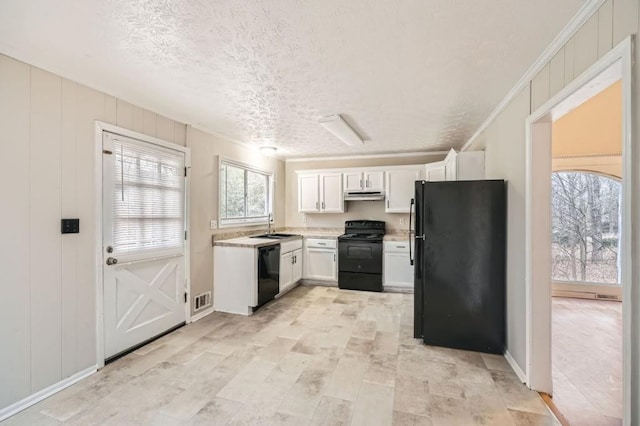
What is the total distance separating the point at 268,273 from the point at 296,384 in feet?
6.48

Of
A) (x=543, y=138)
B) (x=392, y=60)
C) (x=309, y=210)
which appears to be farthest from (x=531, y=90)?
(x=309, y=210)

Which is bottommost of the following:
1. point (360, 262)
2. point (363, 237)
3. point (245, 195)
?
point (360, 262)

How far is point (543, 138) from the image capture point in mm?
2109

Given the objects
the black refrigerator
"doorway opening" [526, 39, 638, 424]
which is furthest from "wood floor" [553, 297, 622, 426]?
the black refrigerator

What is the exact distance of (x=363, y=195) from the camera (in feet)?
17.5

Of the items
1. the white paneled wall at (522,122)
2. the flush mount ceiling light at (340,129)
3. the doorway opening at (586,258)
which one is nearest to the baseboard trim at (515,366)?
the white paneled wall at (522,122)

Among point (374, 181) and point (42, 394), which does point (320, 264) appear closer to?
point (374, 181)

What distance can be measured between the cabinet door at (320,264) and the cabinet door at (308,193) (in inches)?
32.9

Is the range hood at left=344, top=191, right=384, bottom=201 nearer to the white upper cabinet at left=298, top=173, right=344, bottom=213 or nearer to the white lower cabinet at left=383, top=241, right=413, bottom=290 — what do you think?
the white upper cabinet at left=298, top=173, right=344, bottom=213

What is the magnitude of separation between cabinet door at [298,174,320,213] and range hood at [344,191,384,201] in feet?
2.00

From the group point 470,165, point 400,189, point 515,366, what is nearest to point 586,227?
point 470,165

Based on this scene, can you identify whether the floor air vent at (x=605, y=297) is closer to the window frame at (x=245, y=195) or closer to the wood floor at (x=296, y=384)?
the wood floor at (x=296, y=384)

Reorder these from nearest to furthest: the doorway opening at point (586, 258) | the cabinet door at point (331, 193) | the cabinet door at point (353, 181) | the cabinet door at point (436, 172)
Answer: the doorway opening at point (586, 258) < the cabinet door at point (436, 172) < the cabinet door at point (353, 181) < the cabinet door at point (331, 193)

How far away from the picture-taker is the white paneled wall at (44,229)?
1935mm
